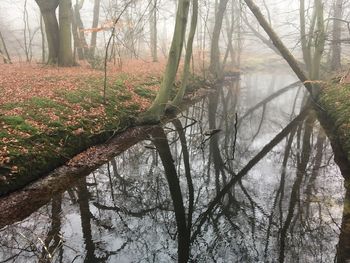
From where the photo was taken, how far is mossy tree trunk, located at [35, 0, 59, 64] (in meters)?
20.9

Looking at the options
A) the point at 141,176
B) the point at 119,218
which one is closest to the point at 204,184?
the point at 141,176

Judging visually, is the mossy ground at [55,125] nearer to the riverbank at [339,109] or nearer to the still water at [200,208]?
the still water at [200,208]

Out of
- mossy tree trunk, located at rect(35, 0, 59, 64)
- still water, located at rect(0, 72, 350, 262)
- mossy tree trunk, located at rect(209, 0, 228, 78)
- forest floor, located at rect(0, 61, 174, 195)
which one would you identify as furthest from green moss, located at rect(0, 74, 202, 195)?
mossy tree trunk, located at rect(209, 0, 228, 78)

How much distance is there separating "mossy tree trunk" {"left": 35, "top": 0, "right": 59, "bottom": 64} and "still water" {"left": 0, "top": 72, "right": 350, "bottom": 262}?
11321 mm

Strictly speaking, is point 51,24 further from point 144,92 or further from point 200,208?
point 200,208

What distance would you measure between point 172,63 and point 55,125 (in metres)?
5.78

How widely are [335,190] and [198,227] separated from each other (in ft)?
13.4

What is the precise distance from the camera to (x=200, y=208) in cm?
819

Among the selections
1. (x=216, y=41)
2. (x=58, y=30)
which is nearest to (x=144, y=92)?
(x=58, y=30)

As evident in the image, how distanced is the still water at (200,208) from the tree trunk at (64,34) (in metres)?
10.5

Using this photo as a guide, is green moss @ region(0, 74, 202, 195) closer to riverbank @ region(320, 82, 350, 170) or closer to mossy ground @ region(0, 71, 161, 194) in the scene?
mossy ground @ region(0, 71, 161, 194)

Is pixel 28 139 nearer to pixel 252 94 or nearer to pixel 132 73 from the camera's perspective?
pixel 132 73

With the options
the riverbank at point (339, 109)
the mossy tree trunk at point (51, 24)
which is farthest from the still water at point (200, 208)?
the mossy tree trunk at point (51, 24)

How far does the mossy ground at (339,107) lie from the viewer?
38.5ft
